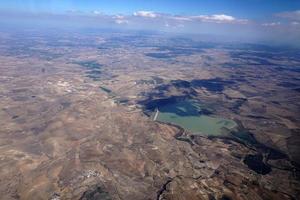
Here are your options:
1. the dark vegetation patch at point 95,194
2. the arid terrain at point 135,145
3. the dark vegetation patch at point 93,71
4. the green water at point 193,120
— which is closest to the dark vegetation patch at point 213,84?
the arid terrain at point 135,145

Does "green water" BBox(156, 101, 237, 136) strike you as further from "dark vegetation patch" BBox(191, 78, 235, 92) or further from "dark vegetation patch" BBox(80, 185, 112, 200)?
"dark vegetation patch" BBox(80, 185, 112, 200)

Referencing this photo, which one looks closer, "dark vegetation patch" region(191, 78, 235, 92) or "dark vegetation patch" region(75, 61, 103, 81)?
"dark vegetation patch" region(191, 78, 235, 92)

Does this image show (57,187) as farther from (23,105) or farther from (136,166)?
(23,105)

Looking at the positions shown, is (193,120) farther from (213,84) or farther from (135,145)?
(213,84)

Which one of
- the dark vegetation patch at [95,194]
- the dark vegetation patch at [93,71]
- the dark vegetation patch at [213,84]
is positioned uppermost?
the dark vegetation patch at [95,194]

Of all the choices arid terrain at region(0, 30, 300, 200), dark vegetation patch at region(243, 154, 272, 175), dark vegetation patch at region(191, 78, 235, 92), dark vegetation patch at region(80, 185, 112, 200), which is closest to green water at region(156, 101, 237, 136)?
arid terrain at region(0, 30, 300, 200)

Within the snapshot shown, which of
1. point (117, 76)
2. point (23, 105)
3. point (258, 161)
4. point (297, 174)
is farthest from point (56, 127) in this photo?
point (117, 76)

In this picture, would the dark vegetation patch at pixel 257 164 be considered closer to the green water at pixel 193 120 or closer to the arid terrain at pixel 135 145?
the arid terrain at pixel 135 145

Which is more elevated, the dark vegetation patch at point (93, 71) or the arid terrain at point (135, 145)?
the arid terrain at point (135, 145)
